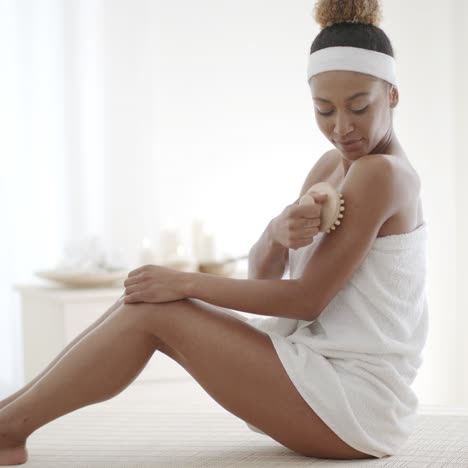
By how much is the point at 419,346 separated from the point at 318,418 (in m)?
0.26

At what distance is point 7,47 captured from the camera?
373cm

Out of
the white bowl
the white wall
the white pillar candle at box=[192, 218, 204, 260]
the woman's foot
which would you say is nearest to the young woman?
the woman's foot

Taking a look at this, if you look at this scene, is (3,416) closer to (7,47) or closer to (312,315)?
(312,315)

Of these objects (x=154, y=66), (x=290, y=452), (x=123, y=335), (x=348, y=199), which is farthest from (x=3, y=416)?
(x=154, y=66)

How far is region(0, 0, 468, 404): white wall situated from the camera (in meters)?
3.82

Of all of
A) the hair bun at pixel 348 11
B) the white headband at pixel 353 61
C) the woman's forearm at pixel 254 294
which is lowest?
the woman's forearm at pixel 254 294

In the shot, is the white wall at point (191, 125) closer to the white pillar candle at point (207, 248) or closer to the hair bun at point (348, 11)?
the white pillar candle at point (207, 248)

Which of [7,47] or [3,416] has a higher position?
[7,47]

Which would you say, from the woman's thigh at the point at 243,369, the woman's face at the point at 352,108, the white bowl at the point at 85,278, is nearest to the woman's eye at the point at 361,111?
the woman's face at the point at 352,108

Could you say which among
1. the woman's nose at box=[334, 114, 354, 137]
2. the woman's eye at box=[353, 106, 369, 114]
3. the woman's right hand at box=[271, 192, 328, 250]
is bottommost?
the woman's right hand at box=[271, 192, 328, 250]

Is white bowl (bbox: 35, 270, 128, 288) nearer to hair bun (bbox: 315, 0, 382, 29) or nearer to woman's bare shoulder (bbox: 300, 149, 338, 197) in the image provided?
woman's bare shoulder (bbox: 300, 149, 338, 197)

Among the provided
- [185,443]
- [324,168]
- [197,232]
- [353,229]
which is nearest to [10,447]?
[185,443]

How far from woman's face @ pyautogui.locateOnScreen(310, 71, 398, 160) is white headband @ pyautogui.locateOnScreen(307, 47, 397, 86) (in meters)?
0.01

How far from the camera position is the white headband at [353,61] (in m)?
1.72
